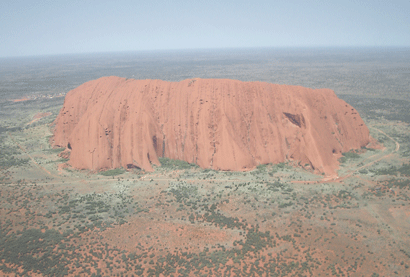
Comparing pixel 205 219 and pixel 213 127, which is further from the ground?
pixel 213 127

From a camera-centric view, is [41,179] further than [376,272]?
Yes

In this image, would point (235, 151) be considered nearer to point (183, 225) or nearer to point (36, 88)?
point (183, 225)

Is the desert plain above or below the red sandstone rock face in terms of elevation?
below

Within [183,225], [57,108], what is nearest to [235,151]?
[183,225]

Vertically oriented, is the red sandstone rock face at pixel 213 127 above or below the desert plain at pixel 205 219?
above

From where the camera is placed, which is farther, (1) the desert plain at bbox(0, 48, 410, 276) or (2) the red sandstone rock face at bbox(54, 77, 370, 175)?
(2) the red sandstone rock face at bbox(54, 77, 370, 175)

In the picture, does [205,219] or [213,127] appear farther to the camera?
[213,127]

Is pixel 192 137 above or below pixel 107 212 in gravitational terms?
above

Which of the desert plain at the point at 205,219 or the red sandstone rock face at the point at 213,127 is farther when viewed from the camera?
the red sandstone rock face at the point at 213,127
